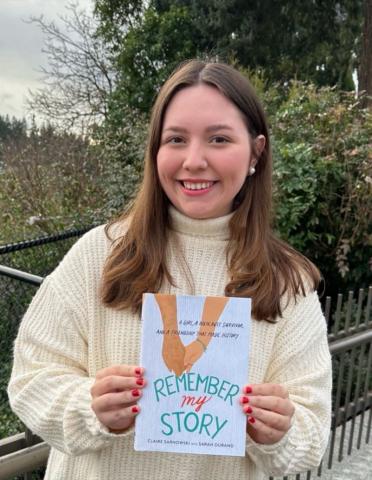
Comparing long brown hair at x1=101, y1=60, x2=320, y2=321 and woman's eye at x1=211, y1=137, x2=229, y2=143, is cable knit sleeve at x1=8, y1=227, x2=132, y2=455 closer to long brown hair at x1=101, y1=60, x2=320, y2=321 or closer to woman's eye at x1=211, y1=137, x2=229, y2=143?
long brown hair at x1=101, y1=60, x2=320, y2=321

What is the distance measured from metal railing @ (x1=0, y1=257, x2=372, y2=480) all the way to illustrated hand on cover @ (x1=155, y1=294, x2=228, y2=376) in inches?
30.7

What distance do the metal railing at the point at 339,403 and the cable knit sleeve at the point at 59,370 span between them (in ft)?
1.49

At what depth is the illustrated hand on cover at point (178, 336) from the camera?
1.15 m

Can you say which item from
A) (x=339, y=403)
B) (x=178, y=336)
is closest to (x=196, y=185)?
(x=178, y=336)

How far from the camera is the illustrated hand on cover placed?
1151mm

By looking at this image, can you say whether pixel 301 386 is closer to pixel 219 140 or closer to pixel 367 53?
pixel 219 140

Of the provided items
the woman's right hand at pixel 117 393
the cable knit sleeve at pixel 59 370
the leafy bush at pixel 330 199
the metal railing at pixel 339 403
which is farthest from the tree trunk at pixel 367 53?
the woman's right hand at pixel 117 393

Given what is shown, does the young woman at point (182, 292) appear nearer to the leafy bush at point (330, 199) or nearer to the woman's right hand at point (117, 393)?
the woman's right hand at point (117, 393)

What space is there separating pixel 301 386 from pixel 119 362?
1.42 feet

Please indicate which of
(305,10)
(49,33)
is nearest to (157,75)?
(49,33)

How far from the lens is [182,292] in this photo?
4.35 ft

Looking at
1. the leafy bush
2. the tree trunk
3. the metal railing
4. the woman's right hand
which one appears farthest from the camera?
the tree trunk

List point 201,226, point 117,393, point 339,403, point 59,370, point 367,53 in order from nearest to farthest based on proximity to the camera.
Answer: point 117,393 < point 59,370 < point 201,226 < point 339,403 < point 367,53

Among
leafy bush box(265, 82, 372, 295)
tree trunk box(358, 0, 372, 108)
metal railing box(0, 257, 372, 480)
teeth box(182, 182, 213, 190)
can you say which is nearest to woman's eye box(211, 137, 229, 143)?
teeth box(182, 182, 213, 190)
